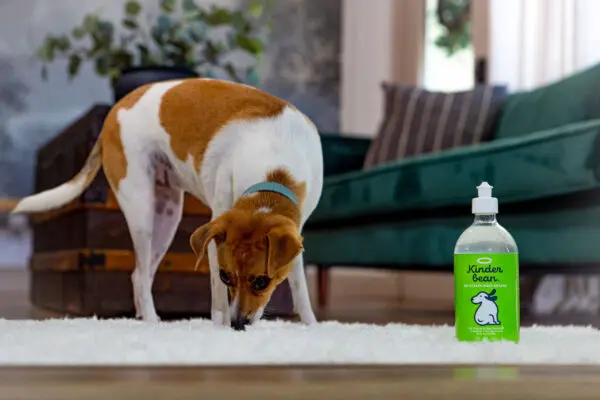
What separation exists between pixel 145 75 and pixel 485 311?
1126mm

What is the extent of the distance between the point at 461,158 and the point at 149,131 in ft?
2.86

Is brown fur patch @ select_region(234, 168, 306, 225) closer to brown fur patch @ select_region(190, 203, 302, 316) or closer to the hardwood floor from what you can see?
brown fur patch @ select_region(190, 203, 302, 316)

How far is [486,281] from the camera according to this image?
3.93ft

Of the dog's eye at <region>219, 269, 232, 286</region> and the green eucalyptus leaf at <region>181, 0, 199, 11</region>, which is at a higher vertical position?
the green eucalyptus leaf at <region>181, 0, 199, 11</region>

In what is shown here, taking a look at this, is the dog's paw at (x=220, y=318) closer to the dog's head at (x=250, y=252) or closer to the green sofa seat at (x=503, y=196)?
the dog's head at (x=250, y=252)

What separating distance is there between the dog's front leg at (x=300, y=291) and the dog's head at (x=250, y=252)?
231 millimetres

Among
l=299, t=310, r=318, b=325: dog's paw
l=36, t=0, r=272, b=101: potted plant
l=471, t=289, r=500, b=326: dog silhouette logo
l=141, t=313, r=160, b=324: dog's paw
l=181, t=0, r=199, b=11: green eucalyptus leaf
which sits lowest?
l=141, t=313, r=160, b=324: dog's paw

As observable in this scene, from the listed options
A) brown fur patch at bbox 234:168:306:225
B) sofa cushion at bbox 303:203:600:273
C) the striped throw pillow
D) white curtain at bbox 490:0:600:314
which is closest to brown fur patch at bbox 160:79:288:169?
brown fur patch at bbox 234:168:306:225

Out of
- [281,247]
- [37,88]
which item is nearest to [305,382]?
[281,247]

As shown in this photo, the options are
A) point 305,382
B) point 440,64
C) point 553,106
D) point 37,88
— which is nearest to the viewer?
point 305,382

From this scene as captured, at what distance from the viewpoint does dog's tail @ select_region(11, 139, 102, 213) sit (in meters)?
1.62

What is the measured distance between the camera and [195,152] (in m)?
1.54

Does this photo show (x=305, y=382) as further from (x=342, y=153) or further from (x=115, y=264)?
(x=342, y=153)

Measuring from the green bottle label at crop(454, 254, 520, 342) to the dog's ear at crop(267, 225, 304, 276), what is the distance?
249mm
